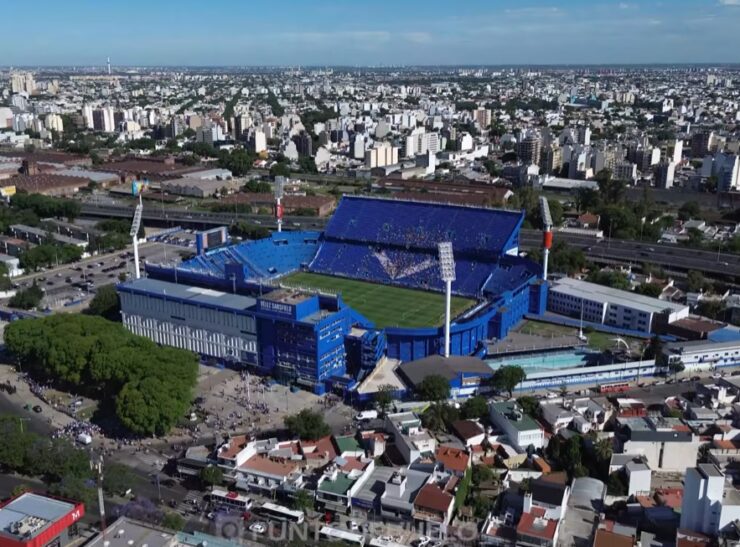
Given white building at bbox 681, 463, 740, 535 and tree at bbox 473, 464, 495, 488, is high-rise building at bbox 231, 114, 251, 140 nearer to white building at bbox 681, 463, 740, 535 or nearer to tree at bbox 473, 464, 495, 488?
tree at bbox 473, 464, 495, 488

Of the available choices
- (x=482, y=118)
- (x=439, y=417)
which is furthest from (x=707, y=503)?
(x=482, y=118)

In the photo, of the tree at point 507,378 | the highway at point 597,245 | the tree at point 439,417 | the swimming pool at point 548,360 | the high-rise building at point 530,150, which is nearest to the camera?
the tree at point 439,417

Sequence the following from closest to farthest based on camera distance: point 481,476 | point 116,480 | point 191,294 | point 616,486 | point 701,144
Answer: point 116,480 → point 616,486 → point 481,476 → point 191,294 → point 701,144

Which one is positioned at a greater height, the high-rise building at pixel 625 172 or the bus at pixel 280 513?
the high-rise building at pixel 625 172

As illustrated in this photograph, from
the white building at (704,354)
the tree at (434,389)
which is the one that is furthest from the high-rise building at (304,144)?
the tree at (434,389)

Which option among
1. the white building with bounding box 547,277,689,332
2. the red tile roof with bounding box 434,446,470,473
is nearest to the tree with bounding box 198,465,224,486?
the red tile roof with bounding box 434,446,470,473

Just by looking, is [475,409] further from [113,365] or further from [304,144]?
[304,144]

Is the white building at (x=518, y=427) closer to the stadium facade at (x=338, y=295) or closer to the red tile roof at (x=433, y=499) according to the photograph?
the red tile roof at (x=433, y=499)
